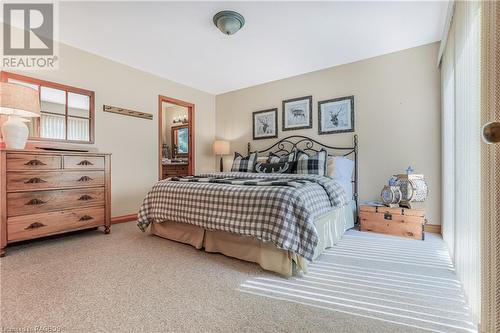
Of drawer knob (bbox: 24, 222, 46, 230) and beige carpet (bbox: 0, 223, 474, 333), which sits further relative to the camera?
drawer knob (bbox: 24, 222, 46, 230)

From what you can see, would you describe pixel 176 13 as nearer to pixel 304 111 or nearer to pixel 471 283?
pixel 304 111

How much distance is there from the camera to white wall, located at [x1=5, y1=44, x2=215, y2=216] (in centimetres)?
309

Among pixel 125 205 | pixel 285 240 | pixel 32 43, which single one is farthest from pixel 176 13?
pixel 125 205

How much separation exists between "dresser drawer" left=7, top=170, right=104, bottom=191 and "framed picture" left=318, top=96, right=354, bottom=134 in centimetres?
318

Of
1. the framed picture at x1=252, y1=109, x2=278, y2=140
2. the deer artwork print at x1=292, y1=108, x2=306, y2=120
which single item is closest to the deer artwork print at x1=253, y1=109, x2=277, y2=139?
the framed picture at x1=252, y1=109, x2=278, y2=140

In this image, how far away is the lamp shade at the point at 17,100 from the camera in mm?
2215

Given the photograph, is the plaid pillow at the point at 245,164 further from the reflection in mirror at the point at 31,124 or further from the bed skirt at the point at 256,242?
the reflection in mirror at the point at 31,124

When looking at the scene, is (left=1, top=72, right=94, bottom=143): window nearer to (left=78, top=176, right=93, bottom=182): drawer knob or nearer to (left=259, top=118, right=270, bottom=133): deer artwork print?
(left=78, top=176, right=93, bottom=182): drawer knob

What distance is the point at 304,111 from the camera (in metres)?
3.92

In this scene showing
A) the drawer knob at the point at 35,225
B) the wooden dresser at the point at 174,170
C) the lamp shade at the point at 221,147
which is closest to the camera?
the drawer knob at the point at 35,225

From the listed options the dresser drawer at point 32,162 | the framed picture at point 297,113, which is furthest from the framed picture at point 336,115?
the dresser drawer at point 32,162

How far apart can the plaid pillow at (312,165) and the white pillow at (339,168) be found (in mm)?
79

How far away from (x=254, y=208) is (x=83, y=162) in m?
2.15

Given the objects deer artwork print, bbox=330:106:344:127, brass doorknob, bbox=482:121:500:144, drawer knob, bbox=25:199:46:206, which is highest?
deer artwork print, bbox=330:106:344:127
